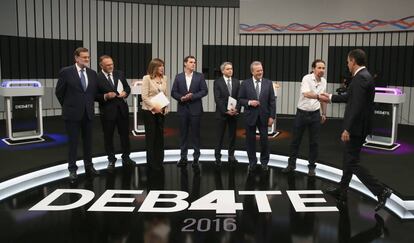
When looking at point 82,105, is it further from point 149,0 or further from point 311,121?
point 149,0

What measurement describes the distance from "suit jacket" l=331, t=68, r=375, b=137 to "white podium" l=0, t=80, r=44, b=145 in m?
4.82

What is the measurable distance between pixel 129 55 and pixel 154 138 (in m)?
5.47

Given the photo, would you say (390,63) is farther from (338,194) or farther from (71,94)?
(71,94)

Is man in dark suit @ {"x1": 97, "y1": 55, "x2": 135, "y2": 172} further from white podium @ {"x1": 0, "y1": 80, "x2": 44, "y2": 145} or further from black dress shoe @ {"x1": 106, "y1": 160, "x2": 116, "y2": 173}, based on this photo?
white podium @ {"x1": 0, "y1": 80, "x2": 44, "y2": 145}

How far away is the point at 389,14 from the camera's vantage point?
337 inches

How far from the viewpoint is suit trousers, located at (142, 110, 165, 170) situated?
486 cm

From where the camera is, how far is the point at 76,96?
4.27 meters

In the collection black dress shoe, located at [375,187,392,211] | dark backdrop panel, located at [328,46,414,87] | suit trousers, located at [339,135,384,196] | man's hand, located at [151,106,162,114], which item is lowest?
black dress shoe, located at [375,187,392,211]

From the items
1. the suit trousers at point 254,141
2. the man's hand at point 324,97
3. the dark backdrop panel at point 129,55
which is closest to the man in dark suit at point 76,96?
the suit trousers at point 254,141

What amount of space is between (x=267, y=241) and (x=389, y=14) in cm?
748

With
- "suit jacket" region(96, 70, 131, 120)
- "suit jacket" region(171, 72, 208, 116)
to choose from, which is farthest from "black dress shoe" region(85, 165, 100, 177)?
"suit jacket" region(171, 72, 208, 116)

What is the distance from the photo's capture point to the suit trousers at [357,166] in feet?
11.4

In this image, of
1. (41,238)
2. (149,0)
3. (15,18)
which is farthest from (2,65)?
(41,238)

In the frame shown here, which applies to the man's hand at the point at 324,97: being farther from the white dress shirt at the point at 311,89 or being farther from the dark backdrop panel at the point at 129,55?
the dark backdrop panel at the point at 129,55
